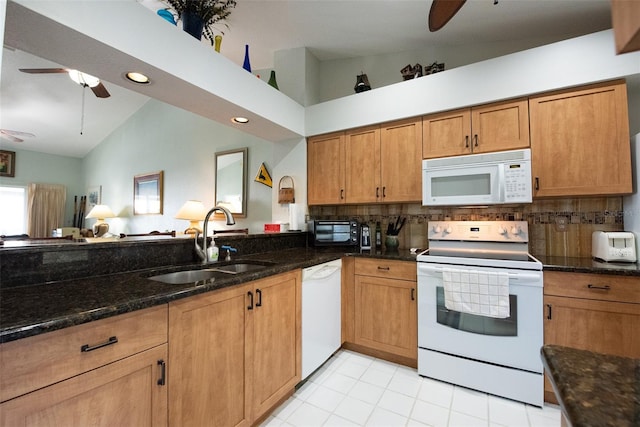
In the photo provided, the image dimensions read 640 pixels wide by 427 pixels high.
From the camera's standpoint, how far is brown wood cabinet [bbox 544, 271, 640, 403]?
1.51m

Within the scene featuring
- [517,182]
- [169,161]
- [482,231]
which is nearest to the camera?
[517,182]

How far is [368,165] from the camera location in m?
2.62

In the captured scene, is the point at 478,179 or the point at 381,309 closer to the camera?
the point at 478,179

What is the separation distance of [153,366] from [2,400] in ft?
1.23

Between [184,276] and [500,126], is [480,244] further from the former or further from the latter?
[184,276]

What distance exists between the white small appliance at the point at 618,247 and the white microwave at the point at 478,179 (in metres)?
0.49

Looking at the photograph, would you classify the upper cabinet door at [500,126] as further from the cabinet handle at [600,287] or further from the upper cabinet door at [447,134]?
the cabinet handle at [600,287]

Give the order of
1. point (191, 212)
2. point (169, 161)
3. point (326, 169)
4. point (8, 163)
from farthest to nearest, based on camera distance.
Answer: point (8, 163)
point (169, 161)
point (191, 212)
point (326, 169)

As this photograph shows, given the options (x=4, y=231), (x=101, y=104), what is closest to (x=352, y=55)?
(x=101, y=104)

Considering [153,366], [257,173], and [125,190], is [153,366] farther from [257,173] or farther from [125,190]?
[125,190]

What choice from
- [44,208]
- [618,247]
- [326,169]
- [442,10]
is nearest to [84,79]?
[326,169]

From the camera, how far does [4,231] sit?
20.0 feet

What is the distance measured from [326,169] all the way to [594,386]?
8.20 ft

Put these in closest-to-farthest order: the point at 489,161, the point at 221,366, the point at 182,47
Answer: the point at 221,366, the point at 182,47, the point at 489,161
